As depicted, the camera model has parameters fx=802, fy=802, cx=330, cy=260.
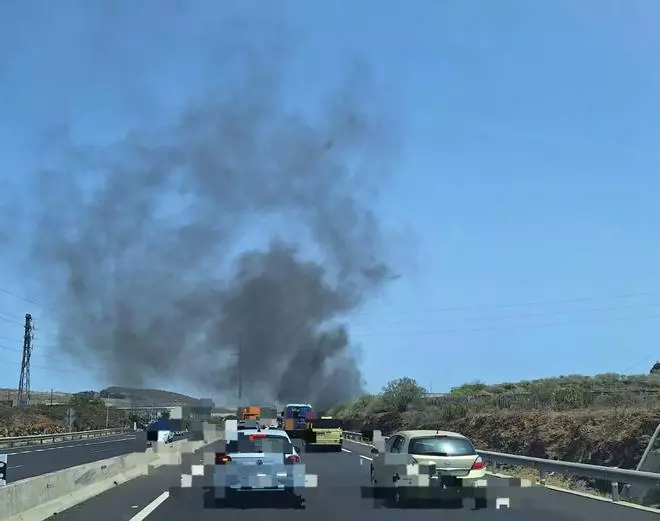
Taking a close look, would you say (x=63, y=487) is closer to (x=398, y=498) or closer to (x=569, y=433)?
(x=398, y=498)

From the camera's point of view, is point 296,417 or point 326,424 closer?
point 326,424

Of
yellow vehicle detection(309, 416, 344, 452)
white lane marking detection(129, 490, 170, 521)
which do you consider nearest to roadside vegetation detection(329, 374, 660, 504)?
yellow vehicle detection(309, 416, 344, 452)

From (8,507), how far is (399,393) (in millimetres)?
63565

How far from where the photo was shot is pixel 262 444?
17500 millimetres

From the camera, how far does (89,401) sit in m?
129

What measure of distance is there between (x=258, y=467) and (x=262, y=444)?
58 centimetres

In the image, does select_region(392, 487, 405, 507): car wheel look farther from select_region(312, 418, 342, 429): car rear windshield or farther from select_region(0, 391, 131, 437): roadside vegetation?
select_region(0, 391, 131, 437): roadside vegetation

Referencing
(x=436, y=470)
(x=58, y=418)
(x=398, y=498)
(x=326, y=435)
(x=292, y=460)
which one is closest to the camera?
(x=436, y=470)

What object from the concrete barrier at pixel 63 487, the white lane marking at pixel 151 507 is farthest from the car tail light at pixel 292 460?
the concrete barrier at pixel 63 487

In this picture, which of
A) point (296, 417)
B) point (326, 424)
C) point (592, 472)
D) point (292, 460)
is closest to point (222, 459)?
point (292, 460)

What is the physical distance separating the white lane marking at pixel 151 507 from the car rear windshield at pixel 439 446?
5.50m

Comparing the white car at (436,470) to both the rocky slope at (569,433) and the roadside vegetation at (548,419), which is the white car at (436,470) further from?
the rocky slope at (569,433)

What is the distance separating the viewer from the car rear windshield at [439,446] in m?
17.0

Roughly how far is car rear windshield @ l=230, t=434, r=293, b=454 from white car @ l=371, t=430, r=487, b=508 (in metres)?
2.43
